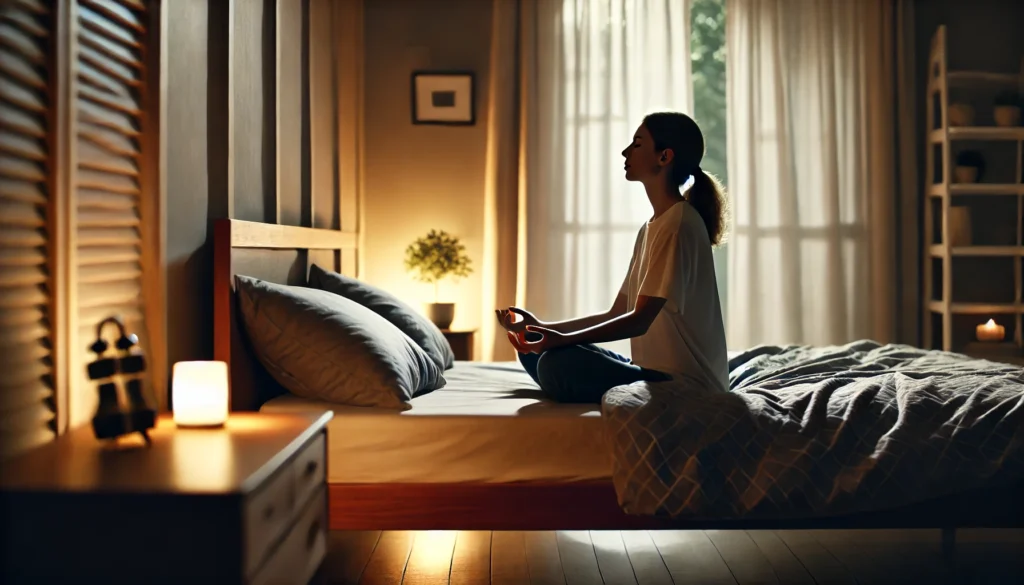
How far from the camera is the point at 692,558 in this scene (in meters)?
2.66

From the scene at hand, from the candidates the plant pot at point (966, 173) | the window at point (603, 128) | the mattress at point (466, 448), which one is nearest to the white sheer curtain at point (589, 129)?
the window at point (603, 128)

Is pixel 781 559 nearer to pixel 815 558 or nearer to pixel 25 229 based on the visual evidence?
pixel 815 558

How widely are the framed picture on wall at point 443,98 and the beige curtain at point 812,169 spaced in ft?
4.20

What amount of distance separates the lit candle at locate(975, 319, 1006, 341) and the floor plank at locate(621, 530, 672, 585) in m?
2.32

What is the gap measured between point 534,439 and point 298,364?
2.00 feet

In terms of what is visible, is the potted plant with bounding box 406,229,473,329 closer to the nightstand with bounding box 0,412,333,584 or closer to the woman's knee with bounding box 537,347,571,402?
the woman's knee with bounding box 537,347,571,402

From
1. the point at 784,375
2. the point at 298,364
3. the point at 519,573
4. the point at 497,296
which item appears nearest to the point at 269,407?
the point at 298,364

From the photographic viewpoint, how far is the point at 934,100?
4613 mm

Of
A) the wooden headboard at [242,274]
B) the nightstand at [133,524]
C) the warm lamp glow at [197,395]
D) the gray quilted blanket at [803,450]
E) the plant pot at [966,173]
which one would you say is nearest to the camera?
the nightstand at [133,524]

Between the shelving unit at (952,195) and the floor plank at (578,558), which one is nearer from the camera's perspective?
the floor plank at (578,558)

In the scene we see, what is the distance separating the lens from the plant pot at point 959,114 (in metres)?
4.41

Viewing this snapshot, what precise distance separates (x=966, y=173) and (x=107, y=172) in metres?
3.92

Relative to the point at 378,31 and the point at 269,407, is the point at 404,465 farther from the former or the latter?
the point at 378,31

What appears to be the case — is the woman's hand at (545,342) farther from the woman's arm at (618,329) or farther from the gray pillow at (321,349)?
the gray pillow at (321,349)
